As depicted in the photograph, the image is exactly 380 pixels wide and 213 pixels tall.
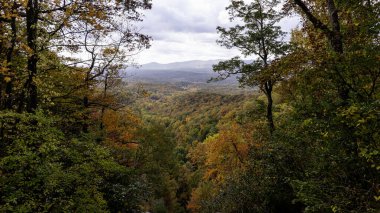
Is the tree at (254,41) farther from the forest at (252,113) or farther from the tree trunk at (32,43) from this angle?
the tree trunk at (32,43)

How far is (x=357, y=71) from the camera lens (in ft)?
26.7

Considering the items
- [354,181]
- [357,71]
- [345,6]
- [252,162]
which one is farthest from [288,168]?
[345,6]

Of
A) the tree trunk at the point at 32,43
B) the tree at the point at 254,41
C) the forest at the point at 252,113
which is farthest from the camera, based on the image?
the tree at the point at 254,41

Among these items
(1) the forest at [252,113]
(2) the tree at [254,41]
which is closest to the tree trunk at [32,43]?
(1) the forest at [252,113]

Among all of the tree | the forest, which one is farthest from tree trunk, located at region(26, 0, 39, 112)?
the tree

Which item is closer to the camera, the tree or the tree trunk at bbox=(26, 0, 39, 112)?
the tree trunk at bbox=(26, 0, 39, 112)

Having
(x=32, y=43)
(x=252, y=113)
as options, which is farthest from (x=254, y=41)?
(x=32, y=43)

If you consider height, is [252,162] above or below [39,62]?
below

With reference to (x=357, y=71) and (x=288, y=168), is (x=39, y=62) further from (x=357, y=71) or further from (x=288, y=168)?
(x=288, y=168)

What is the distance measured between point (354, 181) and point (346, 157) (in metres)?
0.99

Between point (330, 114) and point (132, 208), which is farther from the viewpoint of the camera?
point (132, 208)

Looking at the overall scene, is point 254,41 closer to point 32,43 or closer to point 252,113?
point 252,113

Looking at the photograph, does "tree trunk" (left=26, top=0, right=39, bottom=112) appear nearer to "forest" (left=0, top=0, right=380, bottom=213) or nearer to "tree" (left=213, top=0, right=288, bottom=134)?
"forest" (left=0, top=0, right=380, bottom=213)

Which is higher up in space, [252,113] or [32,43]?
[32,43]
